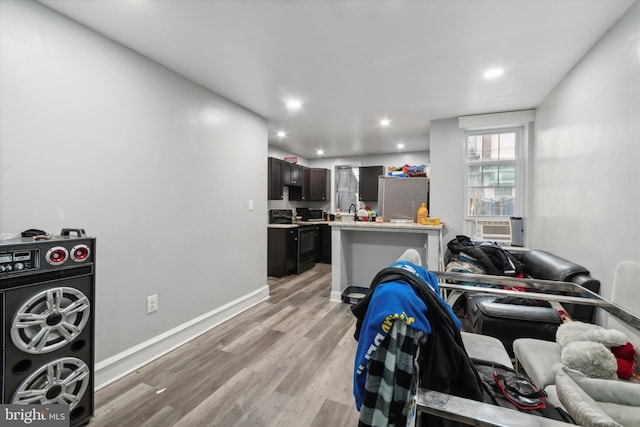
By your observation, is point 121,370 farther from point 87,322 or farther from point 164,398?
point 87,322

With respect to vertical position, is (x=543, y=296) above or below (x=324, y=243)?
above

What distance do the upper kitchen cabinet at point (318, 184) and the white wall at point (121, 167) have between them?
315cm

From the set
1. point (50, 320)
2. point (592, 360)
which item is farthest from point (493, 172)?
point (50, 320)

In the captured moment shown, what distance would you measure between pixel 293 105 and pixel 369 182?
10.3 ft

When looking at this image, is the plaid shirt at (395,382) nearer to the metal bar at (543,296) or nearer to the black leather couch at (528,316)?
the metal bar at (543,296)

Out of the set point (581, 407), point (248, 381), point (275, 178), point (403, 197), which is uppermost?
point (275, 178)

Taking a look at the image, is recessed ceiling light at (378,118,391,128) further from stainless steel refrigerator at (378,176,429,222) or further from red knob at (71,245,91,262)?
red knob at (71,245,91,262)

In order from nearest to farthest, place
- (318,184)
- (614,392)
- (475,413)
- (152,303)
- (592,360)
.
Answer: (475,413) < (614,392) < (592,360) < (152,303) < (318,184)

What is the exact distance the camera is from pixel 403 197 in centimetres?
360

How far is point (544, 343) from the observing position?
158cm

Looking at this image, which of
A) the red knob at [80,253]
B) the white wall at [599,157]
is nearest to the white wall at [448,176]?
the white wall at [599,157]

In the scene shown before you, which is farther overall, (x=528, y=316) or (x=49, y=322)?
(x=528, y=316)

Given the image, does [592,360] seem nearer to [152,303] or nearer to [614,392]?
[614,392]

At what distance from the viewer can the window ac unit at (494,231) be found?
350 cm
